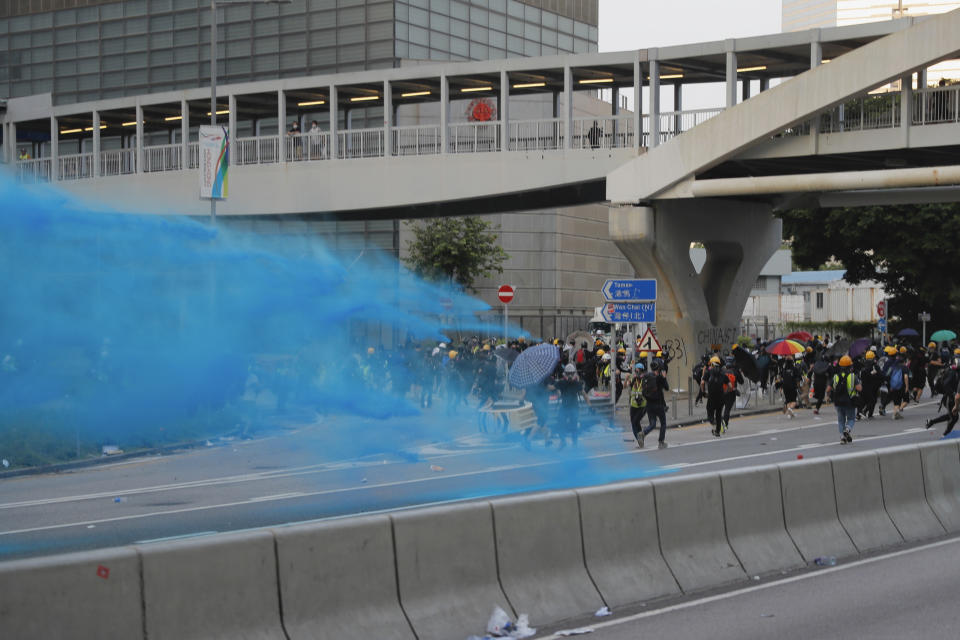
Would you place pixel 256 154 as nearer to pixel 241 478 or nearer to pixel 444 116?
pixel 444 116

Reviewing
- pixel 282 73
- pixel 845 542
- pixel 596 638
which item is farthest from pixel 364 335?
pixel 282 73

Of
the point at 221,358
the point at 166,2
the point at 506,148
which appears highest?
the point at 166,2

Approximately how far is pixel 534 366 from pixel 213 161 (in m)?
11.7

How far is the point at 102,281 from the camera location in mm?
14125

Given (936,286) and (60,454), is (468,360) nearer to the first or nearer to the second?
(60,454)

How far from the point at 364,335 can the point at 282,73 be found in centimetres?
4083

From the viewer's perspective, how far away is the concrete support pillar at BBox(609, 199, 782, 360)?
116 ft

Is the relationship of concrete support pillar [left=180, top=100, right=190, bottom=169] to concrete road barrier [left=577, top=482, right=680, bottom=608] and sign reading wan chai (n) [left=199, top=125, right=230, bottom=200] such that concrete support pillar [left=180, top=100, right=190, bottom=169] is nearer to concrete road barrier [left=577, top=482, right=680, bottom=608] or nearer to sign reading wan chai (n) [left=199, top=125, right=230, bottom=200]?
sign reading wan chai (n) [left=199, top=125, right=230, bottom=200]

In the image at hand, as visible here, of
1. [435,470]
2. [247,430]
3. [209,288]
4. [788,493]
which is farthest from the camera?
[247,430]

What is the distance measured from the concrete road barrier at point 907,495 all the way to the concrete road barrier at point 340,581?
670 centimetres

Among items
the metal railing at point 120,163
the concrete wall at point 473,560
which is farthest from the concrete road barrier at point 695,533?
the metal railing at point 120,163

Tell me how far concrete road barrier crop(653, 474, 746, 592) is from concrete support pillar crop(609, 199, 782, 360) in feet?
81.3

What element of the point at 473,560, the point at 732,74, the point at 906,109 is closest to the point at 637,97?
the point at 732,74

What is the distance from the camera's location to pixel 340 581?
7.58 m
